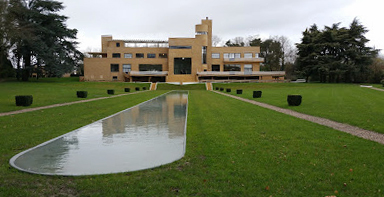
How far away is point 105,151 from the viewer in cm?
740

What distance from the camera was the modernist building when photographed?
226 ft

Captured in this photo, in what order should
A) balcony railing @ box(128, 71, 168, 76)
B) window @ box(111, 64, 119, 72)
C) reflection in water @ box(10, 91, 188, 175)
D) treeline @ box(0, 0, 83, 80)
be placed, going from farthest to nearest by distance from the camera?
window @ box(111, 64, 119, 72) → balcony railing @ box(128, 71, 168, 76) → treeline @ box(0, 0, 83, 80) → reflection in water @ box(10, 91, 188, 175)

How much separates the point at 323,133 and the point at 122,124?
779 cm

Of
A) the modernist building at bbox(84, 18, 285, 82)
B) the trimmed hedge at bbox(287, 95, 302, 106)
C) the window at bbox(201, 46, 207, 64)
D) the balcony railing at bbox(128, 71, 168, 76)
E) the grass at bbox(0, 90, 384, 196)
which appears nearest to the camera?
the grass at bbox(0, 90, 384, 196)

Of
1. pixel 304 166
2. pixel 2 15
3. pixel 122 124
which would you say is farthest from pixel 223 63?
pixel 304 166

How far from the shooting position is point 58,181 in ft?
16.7

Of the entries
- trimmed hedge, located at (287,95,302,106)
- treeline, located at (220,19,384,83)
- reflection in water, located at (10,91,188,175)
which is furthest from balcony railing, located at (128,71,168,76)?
reflection in water, located at (10,91,188,175)

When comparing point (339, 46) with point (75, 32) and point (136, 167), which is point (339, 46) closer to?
point (75, 32)

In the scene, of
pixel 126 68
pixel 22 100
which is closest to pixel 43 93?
pixel 22 100

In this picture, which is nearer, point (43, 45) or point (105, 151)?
point (105, 151)

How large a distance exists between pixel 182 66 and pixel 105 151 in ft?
214

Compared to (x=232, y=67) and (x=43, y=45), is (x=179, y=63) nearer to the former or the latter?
(x=232, y=67)

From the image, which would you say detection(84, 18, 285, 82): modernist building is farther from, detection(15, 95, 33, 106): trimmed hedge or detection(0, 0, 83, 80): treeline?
detection(15, 95, 33, 106): trimmed hedge

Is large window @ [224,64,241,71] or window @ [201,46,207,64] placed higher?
window @ [201,46,207,64]
